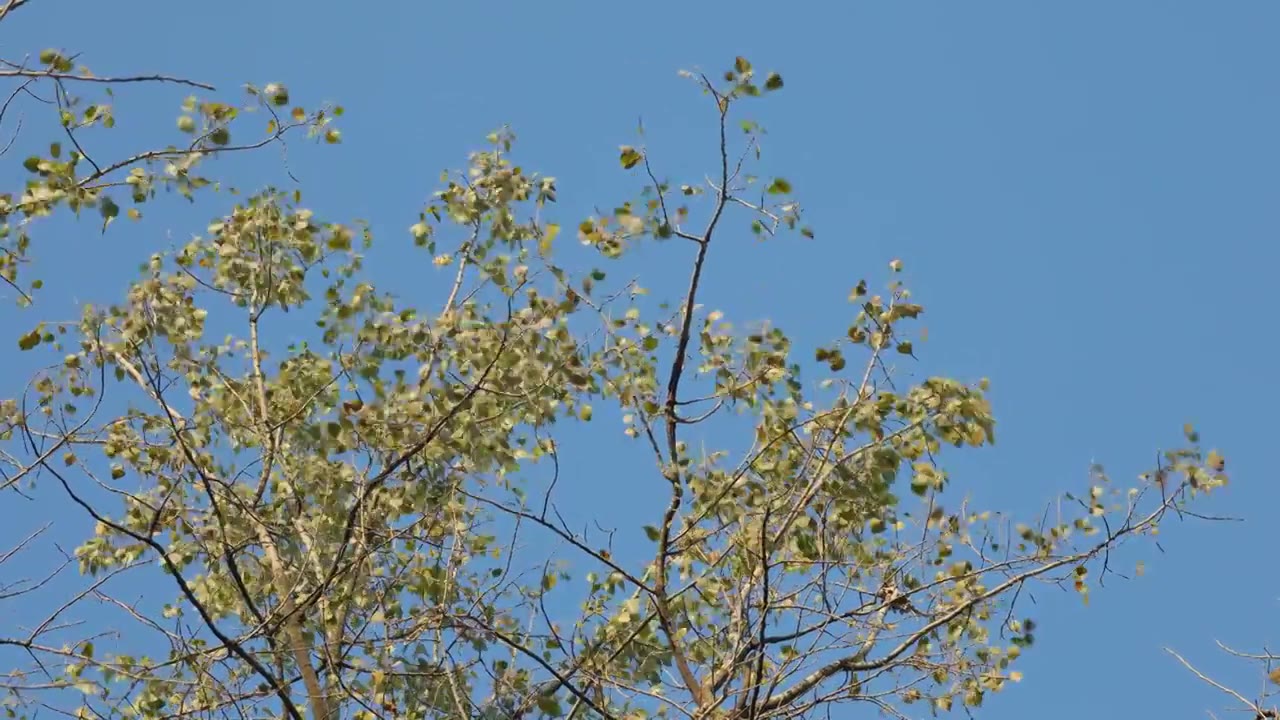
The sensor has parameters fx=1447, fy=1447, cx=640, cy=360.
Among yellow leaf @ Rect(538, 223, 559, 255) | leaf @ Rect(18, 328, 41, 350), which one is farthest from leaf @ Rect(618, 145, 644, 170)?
leaf @ Rect(18, 328, 41, 350)

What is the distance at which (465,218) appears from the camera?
9664 mm

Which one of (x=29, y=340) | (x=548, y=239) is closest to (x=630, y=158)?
(x=548, y=239)

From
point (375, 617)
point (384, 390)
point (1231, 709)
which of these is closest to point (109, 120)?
point (384, 390)

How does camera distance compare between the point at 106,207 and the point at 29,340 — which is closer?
the point at 106,207

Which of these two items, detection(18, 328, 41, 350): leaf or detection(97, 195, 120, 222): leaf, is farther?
detection(18, 328, 41, 350): leaf

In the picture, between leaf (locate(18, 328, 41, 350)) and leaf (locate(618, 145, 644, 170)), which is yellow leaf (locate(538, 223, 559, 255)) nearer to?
leaf (locate(618, 145, 644, 170))

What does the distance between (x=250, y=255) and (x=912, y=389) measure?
5.09 meters

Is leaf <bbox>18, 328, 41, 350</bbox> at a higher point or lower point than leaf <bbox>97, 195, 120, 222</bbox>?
higher

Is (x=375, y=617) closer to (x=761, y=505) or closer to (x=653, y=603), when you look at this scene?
(x=653, y=603)

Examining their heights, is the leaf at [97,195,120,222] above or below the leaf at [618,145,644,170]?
below

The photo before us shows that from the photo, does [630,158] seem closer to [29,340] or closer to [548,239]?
[548,239]

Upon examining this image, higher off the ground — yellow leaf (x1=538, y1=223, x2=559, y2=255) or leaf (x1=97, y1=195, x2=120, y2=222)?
yellow leaf (x1=538, y1=223, x2=559, y2=255)

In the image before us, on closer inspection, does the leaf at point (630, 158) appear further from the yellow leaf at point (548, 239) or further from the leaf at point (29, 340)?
the leaf at point (29, 340)

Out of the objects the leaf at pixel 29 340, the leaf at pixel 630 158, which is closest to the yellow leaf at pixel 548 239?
the leaf at pixel 630 158
